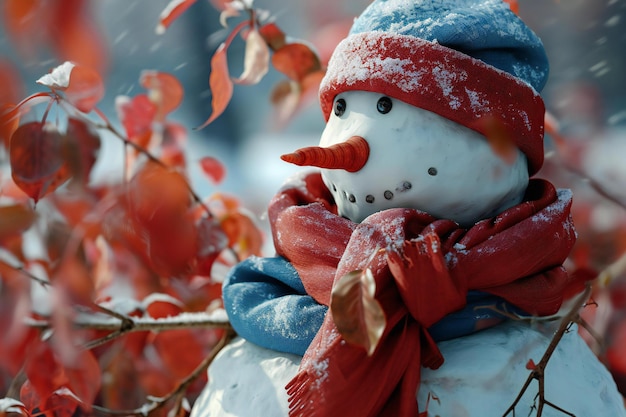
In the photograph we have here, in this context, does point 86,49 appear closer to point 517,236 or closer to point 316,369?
point 316,369

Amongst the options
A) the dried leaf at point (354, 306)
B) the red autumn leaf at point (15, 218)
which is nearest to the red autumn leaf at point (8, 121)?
the red autumn leaf at point (15, 218)

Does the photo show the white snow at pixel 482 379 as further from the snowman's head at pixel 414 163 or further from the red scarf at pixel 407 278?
the snowman's head at pixel 414 163

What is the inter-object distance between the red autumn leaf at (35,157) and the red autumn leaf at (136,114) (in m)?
0.39

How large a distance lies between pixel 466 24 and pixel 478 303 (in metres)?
0.35

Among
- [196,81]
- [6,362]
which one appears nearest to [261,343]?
[6,362]

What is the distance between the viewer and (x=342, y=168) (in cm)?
92

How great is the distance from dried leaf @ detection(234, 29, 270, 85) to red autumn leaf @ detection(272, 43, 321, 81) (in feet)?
Answer: 0.12

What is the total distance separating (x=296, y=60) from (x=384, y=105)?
459mm

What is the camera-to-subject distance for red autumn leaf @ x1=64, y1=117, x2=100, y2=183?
1.05 m

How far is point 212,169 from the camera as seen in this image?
1522 millimetres

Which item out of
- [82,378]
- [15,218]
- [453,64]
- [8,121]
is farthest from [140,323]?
[453,64]

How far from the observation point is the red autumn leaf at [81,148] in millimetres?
1054

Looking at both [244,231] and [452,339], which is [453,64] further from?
[244,231]

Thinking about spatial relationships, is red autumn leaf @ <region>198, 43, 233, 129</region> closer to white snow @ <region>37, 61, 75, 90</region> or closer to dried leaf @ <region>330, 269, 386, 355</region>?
white snow @ <region>37, 61, 75, 90</region>
